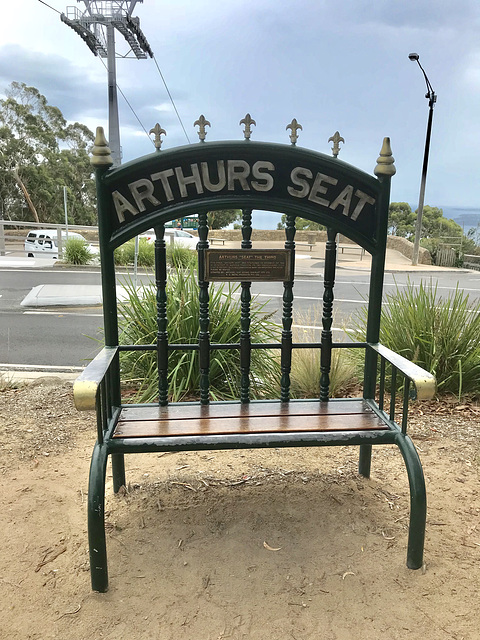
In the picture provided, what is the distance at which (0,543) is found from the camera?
2225 millimetres

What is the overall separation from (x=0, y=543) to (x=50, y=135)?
4152 centimetres

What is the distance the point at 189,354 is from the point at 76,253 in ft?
40.9

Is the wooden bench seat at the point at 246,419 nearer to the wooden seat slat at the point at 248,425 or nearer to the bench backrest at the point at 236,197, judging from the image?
the wooden seat slat at the point at 248,425

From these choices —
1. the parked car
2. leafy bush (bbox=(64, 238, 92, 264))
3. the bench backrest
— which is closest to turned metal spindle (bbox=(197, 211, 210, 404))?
the bench backrest

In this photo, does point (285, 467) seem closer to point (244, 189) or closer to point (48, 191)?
point (244, 189)

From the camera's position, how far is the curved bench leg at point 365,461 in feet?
8.96

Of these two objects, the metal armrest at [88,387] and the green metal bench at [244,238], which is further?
the green metal bench at [244,238]

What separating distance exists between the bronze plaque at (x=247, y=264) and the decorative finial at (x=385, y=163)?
599mm

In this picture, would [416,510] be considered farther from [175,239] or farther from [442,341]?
[175,239]

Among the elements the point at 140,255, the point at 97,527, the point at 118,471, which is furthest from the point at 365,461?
the point at 140,255

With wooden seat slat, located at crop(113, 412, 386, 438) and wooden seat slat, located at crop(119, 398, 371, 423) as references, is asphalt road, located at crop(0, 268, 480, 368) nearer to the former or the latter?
wooden seat slat, located at crop(119, 398, 371, 423)

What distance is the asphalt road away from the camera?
5934mm

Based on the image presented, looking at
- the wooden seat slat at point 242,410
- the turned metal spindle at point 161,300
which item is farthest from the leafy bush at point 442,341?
the turned metal spindle at point 161,300

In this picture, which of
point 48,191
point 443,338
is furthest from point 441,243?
point 48,191
